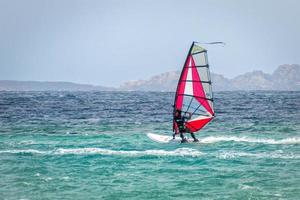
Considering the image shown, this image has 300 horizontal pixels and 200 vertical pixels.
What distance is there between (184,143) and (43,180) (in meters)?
10.6

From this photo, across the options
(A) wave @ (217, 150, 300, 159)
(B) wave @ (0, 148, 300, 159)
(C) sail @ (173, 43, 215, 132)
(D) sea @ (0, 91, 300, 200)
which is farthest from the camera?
(C) sail @ (173, 43, 215, 132)

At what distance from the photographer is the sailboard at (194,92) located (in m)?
25.7

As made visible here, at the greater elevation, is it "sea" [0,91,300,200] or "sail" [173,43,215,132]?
"sail" [173,43,215,132]

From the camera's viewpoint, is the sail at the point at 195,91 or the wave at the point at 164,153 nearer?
the wave at the point at 164,153

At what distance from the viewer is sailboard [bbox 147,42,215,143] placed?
2573 cm

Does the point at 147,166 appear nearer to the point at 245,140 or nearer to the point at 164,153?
the point at 164,153

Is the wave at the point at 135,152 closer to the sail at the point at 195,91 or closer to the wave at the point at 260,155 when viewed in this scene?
the wave at the point at 260,155

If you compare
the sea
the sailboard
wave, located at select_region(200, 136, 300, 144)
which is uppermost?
the sailboard

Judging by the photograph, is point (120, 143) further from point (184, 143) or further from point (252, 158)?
point (252, 158)

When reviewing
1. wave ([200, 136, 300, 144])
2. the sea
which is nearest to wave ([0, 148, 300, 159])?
the sea

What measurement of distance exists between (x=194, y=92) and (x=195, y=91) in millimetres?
82

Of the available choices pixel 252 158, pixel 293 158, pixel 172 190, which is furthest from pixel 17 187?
pixel 293 158

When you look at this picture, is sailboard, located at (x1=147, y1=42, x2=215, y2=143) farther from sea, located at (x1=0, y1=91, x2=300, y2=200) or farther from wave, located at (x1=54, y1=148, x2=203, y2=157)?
wave, located at (x1=54, y1=148, x2=203, y2=157)

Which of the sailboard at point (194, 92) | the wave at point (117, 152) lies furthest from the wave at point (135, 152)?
the sailboard at point (194, 92)
